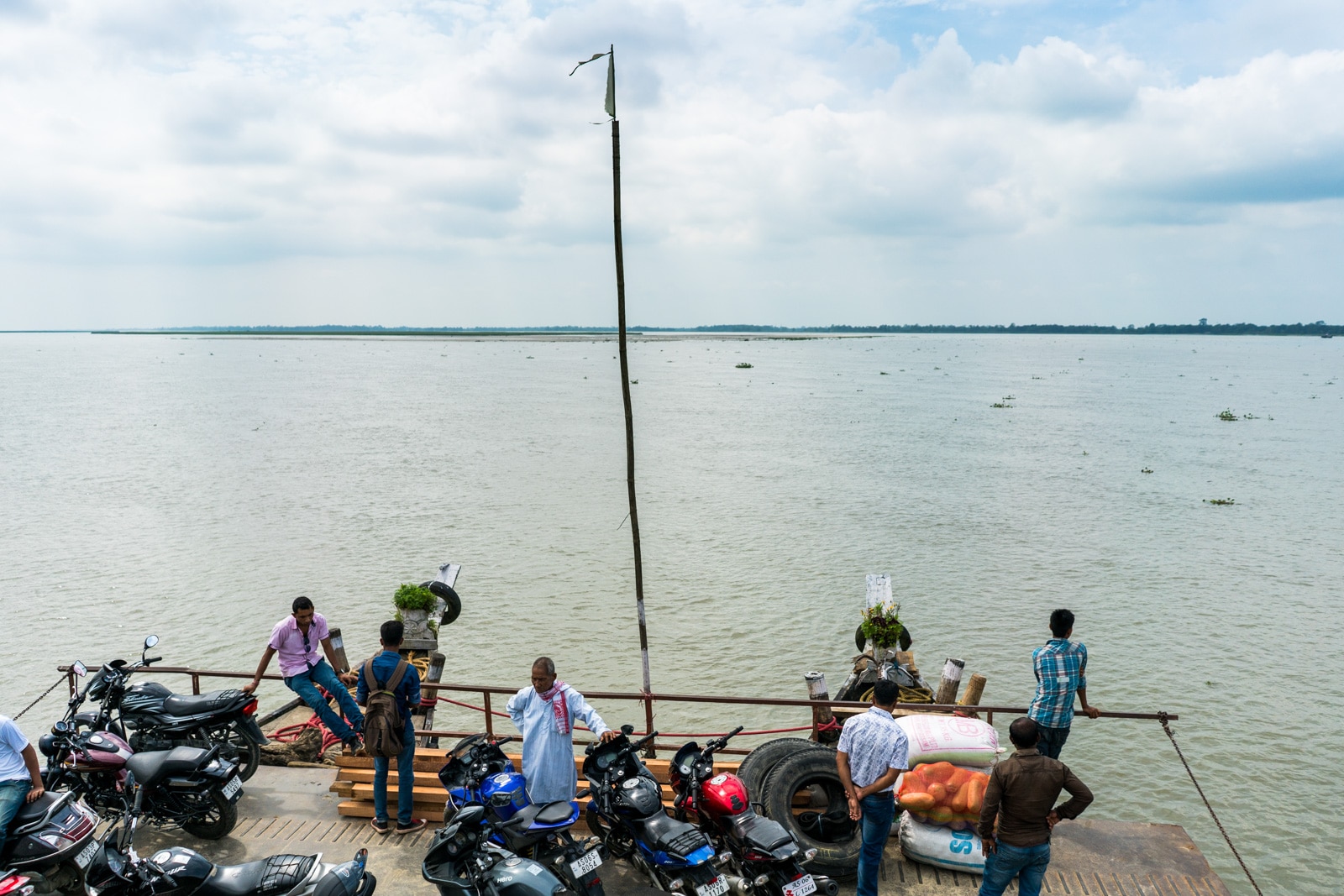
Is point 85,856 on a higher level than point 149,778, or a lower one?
lower

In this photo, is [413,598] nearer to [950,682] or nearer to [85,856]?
[85,856]

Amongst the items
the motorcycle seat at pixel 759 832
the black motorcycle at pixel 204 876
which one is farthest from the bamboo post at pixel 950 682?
the black motorcycle at pixel 204 876

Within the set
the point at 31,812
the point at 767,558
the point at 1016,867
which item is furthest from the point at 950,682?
the point at 767,558

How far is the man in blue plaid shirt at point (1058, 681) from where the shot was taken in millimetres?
7805

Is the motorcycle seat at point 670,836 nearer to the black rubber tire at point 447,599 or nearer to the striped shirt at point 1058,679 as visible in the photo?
the striped shirt at point 1058,679

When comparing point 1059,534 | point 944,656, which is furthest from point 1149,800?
point 1059,534

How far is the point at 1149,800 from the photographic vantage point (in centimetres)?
1237

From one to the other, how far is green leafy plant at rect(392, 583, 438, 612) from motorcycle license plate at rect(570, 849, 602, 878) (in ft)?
21.4

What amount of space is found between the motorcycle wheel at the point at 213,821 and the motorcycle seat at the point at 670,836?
416 centimetres

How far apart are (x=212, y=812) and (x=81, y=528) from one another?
24912 mm

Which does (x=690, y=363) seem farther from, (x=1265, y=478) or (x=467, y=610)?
(x=467, y=610)

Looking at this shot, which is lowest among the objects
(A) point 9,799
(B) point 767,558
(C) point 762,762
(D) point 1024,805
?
(B) point 767,558

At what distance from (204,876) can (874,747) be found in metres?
5.12

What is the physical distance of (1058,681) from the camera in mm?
7859
